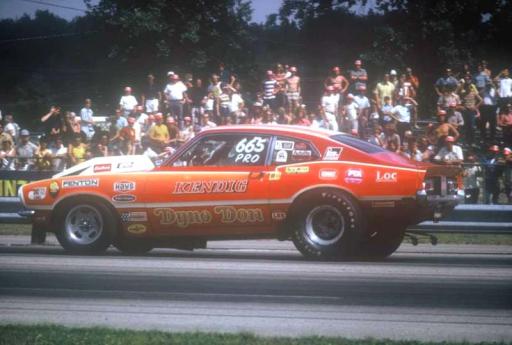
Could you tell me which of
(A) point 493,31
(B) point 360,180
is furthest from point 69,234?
(A) point 493,31

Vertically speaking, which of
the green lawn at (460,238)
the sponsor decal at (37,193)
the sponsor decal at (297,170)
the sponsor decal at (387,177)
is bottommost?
the green lawn at (460,238)

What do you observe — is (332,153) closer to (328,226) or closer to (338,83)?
(328,226)

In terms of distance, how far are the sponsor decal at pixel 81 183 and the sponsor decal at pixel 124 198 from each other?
11.7 inches

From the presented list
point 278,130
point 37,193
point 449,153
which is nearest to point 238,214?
point 278,130

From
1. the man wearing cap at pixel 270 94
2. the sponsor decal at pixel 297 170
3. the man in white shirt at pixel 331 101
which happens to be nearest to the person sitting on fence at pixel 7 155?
the man wearing cap at pixel 270 94

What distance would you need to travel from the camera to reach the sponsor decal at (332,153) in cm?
1223

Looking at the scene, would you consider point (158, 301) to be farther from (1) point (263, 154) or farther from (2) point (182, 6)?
(2) point (182, 6)

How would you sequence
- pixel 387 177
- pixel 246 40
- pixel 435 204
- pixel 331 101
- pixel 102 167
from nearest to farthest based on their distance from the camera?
1. pixel 387 177
2. pixel 435 204
3. pixel 102 167
4. pixel 331 101
5. pixel 246 40

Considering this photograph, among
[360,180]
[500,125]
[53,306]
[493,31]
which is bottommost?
[53,306]

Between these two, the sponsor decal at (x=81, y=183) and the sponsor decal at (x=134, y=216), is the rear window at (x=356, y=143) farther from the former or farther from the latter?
the sponsor decal at (x=81, y=183)

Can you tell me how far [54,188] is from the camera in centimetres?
1309

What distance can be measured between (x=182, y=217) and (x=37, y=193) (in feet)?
6.89

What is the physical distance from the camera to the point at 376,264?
11727 millimetres

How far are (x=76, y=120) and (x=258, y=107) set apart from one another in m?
3.88
